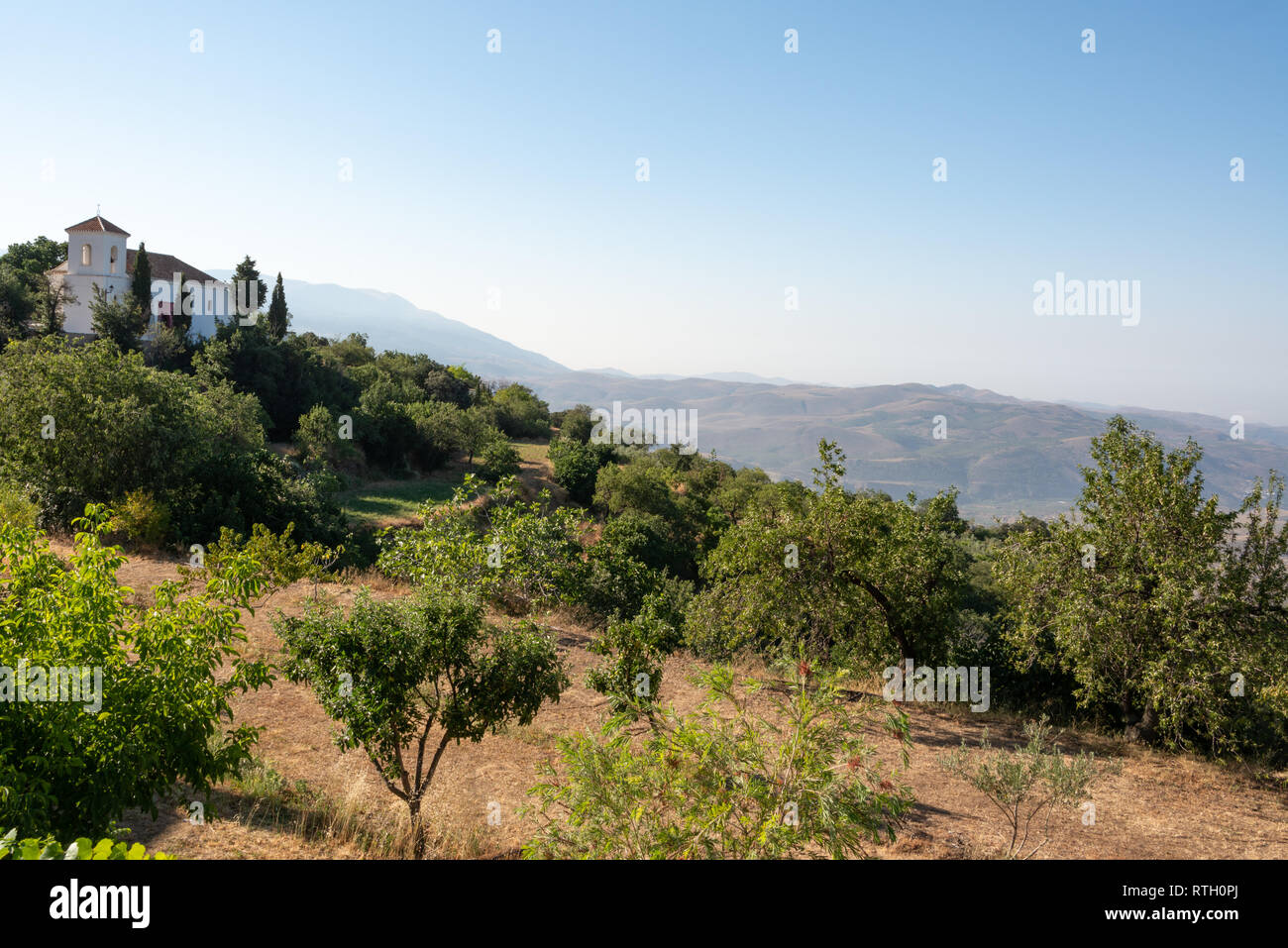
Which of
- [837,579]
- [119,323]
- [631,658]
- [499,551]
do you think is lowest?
[631,658]

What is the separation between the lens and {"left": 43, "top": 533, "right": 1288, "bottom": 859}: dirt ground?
788 cm

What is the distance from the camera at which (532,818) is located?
870cm

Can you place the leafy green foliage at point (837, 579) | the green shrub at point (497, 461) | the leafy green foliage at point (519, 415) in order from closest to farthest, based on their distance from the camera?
the leafy green foliage at point (837, 579) → the green shrub at point (497, 461) → the leafy green foliage at point (519, 415)

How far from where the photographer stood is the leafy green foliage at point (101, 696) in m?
5.43

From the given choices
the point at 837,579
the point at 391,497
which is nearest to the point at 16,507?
the point at 837,579

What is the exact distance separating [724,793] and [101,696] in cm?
485

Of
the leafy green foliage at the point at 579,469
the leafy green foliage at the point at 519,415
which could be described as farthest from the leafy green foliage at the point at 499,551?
the leafy green foliage at the point at 519,415

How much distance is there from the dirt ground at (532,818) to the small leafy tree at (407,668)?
111 centimetres

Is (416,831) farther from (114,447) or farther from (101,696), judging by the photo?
(114,447)

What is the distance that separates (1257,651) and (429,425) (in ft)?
157

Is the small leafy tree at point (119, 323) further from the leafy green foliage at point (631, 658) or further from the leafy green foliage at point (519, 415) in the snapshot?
the leafy green foliage at point (631, 658)

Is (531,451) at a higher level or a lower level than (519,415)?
lower

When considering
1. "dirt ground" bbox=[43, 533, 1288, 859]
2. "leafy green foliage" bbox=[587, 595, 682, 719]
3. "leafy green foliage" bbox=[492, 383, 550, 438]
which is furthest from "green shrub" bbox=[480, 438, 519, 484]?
"leafy green foliage" bbox=[587, 595, 682, 719]

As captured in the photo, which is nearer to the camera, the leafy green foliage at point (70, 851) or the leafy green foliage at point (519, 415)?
the leafy green foliage at point (70, 851)
